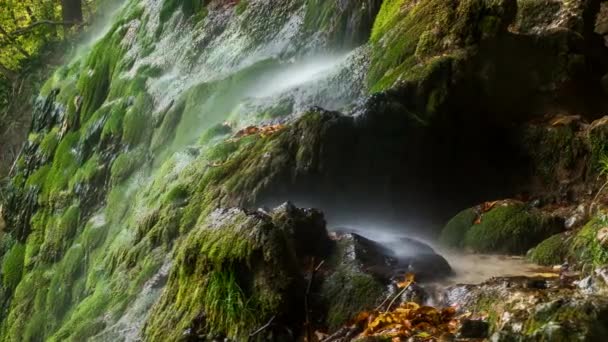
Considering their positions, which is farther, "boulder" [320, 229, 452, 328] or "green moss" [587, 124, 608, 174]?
"green moss" [587, 124, 608, 174]

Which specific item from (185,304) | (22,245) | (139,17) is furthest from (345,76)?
(22,245)

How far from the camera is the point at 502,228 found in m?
5.73

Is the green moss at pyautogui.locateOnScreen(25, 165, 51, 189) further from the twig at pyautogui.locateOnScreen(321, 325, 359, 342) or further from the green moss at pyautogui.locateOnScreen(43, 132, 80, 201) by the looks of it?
the twig at pyautogui.locateOnScreen(321, 325, 359, 342)

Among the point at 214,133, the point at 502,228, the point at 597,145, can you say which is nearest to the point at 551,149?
the point at 597,145

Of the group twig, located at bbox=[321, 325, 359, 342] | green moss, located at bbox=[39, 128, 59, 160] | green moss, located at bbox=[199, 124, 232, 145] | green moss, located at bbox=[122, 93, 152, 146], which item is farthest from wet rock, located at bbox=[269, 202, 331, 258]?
green moss, located at bbox=[39, 128, 59, 160]

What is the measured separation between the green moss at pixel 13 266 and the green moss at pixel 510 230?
27.9ft

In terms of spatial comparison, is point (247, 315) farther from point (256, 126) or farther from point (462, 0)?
point (462, 0)

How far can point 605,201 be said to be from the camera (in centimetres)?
548

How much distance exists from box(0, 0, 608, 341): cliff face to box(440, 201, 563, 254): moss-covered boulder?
1.70 ft

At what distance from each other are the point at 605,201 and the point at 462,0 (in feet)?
9.02

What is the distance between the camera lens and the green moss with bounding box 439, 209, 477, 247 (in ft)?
19.5

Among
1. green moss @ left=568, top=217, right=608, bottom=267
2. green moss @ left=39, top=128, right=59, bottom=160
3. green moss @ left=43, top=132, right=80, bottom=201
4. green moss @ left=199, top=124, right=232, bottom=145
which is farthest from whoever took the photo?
green moss @ left=39, top=128, right=59, bottom=160

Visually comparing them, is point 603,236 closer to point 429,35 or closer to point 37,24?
point 429,35

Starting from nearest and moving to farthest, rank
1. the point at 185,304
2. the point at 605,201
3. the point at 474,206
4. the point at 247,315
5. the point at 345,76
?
the point at 247,315, the point at 185,304, the point at 605,201, the point at 474,206, the point at 345,76
